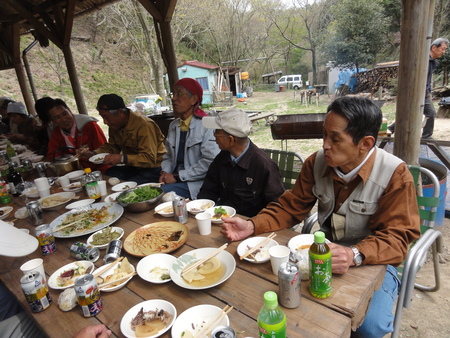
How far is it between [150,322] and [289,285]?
2.05ft

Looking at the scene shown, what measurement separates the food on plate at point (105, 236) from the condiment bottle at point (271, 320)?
128 centimetres

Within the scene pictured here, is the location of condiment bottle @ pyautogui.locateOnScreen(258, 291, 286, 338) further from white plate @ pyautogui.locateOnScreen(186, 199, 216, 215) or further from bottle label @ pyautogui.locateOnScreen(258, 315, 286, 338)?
white plate @ pyautogui.locateOnScreen(186, 199, 216, 215)

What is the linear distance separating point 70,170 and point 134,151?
86 centimetres

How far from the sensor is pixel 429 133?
5.96 meters

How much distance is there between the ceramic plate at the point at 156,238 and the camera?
169cm

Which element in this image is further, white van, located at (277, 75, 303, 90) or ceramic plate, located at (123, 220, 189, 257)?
white van, located at (277, 75, 303, 90)

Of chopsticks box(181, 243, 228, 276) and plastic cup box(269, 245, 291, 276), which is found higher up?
plastic cup box(269, 245, 291, 276)

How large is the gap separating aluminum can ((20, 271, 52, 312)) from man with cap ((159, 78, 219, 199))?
6.56ft

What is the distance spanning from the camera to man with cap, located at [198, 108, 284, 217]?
2.42m

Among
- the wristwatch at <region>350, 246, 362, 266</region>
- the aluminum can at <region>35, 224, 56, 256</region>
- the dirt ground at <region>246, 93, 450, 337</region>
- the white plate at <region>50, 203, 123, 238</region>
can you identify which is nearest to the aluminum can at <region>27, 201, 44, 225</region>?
the white plate at <region>50, 203, 123, 238</region>

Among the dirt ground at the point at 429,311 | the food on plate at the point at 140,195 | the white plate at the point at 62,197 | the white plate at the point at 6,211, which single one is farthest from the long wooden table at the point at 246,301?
the dirt ground at the point at 429,311

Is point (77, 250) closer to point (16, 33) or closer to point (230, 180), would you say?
point (230, 180)

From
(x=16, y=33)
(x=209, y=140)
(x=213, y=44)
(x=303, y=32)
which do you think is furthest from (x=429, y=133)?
(x=213, y=44)

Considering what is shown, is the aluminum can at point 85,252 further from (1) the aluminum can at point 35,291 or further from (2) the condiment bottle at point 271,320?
(2) the condiment bottle at point 271,320
